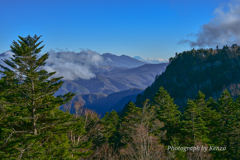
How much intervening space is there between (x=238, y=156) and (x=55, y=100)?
107 ft

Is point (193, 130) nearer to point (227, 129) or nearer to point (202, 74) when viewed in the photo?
point (227, 129)

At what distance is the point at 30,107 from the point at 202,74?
146 metres

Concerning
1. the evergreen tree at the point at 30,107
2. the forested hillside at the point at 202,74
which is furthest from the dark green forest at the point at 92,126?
the forested hillside at the point at 202,74

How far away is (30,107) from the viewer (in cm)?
1584

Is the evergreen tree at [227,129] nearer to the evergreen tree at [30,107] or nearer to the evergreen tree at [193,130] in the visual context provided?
the evergreen tree at [193,130]

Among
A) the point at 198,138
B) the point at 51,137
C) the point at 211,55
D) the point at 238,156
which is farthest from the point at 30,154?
the point at 211,55

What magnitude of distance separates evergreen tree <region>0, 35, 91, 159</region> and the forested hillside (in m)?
103

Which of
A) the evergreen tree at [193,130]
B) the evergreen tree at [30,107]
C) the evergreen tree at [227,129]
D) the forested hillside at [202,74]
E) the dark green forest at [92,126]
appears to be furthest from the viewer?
the forested hillside at [202,74]

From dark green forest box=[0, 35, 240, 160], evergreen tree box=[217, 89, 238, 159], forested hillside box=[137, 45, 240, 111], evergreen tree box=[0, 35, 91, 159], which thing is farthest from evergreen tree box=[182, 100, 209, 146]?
forested hillside box=[137, 45, 240, 111]

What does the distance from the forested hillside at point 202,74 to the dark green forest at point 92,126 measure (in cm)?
7638

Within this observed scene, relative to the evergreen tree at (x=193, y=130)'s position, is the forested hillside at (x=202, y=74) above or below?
above

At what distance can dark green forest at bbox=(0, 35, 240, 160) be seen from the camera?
50.9ft

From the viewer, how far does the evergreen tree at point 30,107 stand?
48.5 feet

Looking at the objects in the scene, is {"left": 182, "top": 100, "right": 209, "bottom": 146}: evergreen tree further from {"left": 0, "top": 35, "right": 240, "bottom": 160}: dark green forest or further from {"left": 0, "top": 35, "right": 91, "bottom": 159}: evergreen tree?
{"left": 0, "top": 35, "right": 91, "bottom": 159}: evergreen tree
